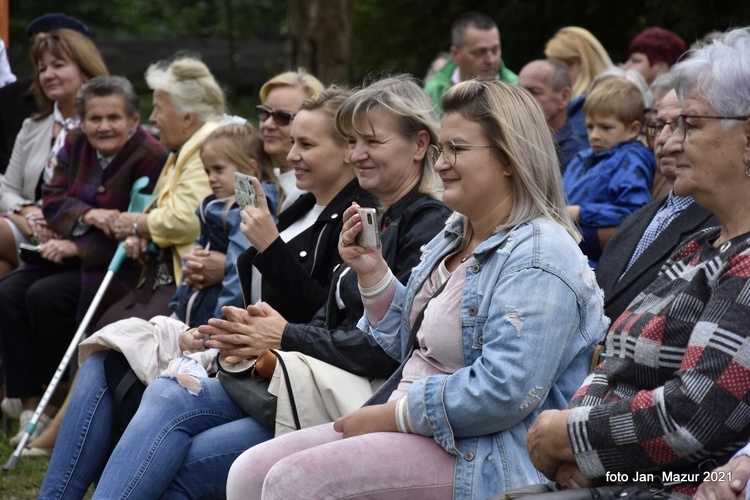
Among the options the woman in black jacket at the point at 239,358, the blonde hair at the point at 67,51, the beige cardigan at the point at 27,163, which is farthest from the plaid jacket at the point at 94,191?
the woman in black jacket at the point at 239,358

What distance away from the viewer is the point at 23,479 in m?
4.92

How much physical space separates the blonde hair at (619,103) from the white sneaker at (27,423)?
11.2 ft

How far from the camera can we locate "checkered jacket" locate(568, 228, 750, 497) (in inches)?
88.2

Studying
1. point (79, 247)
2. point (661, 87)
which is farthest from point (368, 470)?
point (79, 247)

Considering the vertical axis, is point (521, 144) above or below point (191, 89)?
above

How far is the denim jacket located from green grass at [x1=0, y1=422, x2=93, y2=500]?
2.49 meters

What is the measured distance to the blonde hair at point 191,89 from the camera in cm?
582

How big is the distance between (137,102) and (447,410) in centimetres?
A: 391

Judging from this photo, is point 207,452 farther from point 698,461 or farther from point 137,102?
point 137,102

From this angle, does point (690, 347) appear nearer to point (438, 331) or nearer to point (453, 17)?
point (438, 331)

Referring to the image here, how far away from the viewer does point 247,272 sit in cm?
433

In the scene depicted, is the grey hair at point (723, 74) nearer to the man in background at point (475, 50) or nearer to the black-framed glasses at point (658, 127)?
the black-framed glasses at point (658, 127)

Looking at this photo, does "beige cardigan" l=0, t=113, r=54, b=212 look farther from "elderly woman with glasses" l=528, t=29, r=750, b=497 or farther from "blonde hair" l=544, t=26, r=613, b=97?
"elderly woman with glasses" l=528, t=29, r=750, b=497

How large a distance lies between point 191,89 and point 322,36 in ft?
17.4
